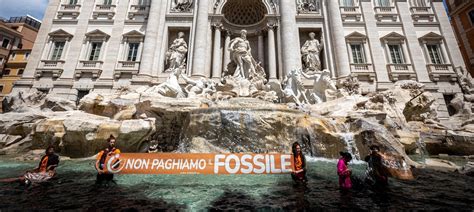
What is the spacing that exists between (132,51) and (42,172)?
1560 centimetres

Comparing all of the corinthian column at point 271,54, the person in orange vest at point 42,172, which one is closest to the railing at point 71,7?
the corinthian column at point 271,54

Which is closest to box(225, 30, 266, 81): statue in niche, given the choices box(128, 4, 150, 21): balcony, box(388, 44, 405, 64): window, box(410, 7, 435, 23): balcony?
box(128, 4, 150, 21): balcony

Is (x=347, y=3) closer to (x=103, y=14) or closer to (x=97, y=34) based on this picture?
(x=103, y=14)

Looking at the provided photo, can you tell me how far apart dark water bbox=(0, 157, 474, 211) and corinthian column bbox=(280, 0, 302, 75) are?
40.9 feet

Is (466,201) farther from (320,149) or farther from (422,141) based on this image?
(422,141)

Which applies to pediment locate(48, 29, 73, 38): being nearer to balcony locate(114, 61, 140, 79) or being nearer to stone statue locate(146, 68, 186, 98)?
balcony locate(114, 61, 140, 79)

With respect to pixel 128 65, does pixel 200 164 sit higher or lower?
lower

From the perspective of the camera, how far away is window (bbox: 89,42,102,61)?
693 inches

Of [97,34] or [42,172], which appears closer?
[42,172]

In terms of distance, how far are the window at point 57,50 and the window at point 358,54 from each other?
24.9 meters

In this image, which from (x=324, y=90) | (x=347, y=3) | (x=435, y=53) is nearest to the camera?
(x=324, y=90)

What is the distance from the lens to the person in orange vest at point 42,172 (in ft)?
13.4

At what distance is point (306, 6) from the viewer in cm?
1930

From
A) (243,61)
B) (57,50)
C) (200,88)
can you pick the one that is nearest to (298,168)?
(200,88)
